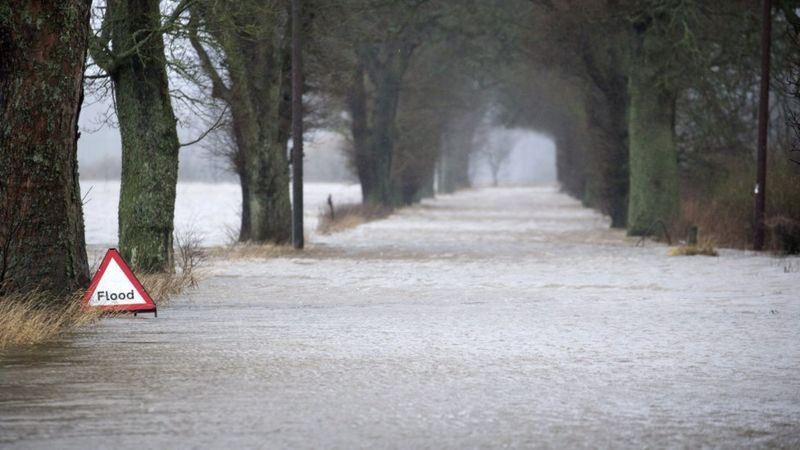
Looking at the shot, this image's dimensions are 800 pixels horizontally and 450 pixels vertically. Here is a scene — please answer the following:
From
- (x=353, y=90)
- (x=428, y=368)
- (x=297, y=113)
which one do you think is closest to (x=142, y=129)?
(x=297, y=113)

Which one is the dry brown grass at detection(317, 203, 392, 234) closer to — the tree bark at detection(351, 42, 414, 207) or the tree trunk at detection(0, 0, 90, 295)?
the tree bark at detection(351, 42, 414, 207)

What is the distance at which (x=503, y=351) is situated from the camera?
12125 mm

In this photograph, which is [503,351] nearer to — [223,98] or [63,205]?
[63,205]

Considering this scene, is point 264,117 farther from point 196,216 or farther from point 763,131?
point 196,216

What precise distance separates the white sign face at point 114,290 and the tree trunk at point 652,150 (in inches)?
834

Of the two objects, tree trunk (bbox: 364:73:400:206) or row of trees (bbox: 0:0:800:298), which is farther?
tree trunk (bbox: 364:73:400:206)

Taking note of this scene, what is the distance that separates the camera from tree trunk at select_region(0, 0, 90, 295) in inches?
514

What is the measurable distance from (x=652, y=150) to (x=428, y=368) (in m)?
23.5

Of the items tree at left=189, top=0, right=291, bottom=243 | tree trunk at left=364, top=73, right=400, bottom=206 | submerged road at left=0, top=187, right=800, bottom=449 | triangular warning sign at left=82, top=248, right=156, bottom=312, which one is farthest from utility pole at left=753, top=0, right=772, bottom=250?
tree trunk at left=364, top=73, right=400, bottom=206

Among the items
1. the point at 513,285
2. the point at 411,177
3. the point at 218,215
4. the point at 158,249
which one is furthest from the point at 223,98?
the point at 411,177

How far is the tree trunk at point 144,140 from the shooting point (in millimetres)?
18812

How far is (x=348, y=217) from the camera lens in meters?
43.2

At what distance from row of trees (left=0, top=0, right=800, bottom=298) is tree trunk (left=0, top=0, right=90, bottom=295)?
0.02 meters

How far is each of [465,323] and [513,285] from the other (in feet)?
18.1
